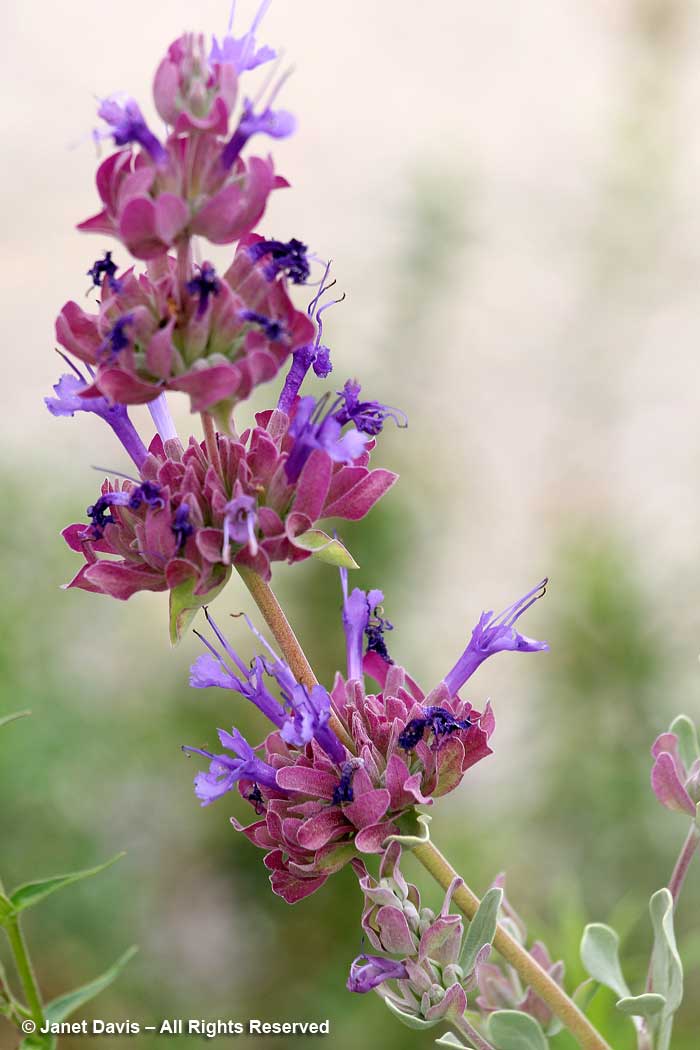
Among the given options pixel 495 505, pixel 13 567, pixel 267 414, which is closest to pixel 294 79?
pixel 495 505

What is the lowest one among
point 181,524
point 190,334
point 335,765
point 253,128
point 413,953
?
point 413,953

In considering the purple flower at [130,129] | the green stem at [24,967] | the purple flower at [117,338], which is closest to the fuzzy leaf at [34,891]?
the green stem at [24,967]

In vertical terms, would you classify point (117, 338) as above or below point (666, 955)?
above

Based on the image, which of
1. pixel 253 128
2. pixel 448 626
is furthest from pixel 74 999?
pixel 448 626

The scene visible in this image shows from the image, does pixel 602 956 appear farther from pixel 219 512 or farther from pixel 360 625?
pixel 219 512

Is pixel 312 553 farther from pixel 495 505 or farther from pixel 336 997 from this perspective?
pixel 495 505

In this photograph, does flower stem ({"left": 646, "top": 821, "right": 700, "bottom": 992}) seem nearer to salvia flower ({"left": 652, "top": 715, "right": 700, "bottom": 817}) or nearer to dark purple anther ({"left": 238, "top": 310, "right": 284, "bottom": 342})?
salvia flower ({"left": 652, "top": 715, "right": 700, "bottom": 817})

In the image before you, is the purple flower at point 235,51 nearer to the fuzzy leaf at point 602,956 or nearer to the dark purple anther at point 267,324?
the dark purple anther at point 267,324
